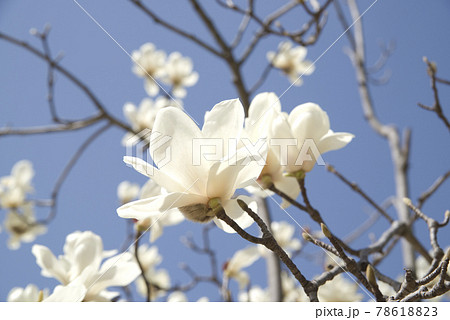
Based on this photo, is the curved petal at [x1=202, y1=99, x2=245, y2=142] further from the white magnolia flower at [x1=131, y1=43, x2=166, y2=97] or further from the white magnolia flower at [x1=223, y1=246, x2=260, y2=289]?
the white magnolia flower at [x1=131, y1=43, x2=166, y2=97]

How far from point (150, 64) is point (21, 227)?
3.29ft

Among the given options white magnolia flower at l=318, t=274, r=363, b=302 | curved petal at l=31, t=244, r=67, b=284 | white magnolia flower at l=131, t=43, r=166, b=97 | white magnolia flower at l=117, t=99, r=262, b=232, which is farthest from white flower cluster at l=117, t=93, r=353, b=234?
white magnolia flower at l=131, t=43, r=166, b=97

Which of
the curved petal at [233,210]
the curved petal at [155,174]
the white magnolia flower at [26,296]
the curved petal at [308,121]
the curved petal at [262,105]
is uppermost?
the curved petal at [262,105]

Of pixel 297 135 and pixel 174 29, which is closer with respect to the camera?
pixel 297 135

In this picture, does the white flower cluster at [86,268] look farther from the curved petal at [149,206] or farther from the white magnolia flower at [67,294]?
the curved petal at [149,206]

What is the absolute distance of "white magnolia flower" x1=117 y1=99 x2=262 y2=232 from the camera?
1.52 feet

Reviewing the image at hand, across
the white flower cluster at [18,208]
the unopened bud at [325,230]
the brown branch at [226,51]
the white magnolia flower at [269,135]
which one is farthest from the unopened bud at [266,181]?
the white flower cluster at [18,208]

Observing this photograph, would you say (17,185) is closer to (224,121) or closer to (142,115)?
(142,115)

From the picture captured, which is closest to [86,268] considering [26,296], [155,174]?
[26,296]

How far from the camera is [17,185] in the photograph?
1.82 m

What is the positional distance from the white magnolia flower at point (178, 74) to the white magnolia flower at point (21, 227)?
964 millimetres

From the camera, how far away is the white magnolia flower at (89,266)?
61 centimetres

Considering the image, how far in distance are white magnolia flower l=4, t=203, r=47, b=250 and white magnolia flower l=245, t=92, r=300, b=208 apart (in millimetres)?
1412
